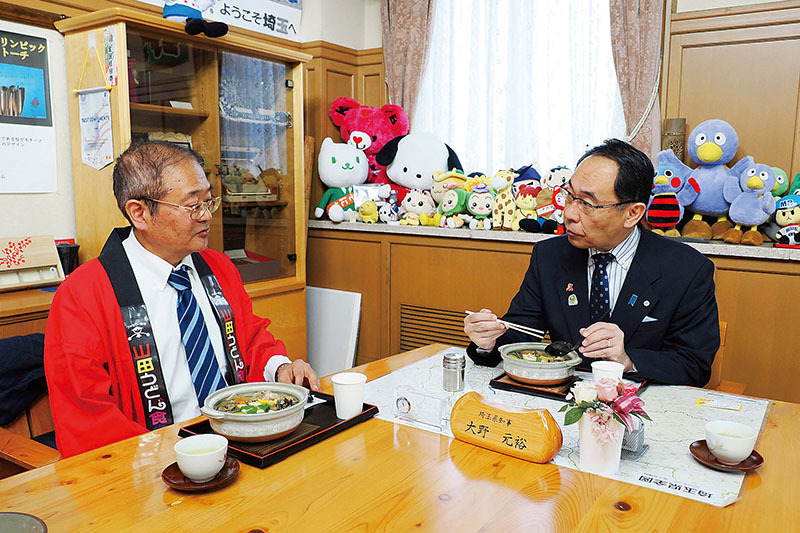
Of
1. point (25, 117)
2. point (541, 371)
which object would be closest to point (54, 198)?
point (25, 117)

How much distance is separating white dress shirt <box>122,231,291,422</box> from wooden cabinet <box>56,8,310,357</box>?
1209mm

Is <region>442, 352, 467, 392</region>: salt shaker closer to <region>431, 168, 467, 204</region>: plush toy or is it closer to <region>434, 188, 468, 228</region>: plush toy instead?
<region>434, 188, 468, 228</region>: plush toy

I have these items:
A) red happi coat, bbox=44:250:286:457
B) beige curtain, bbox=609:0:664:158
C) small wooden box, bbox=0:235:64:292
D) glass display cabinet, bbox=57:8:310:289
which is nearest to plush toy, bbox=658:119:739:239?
beige curtain, bbox=609:0:664:158

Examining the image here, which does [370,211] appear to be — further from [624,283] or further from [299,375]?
[299,375]

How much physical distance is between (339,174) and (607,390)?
118 inches

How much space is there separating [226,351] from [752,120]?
106 inches

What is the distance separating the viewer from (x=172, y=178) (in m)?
1.64

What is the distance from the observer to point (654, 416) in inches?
54.4

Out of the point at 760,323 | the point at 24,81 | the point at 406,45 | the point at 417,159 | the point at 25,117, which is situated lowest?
the point at 760,323

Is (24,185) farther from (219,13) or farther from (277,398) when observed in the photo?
(277,398)

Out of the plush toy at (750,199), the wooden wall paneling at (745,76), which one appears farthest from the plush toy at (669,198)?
the wooden wall paneling at (745,76)

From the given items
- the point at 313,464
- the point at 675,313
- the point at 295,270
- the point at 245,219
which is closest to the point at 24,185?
the point at 245,219

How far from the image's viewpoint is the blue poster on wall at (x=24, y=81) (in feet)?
8.82

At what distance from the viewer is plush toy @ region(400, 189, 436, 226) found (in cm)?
361
